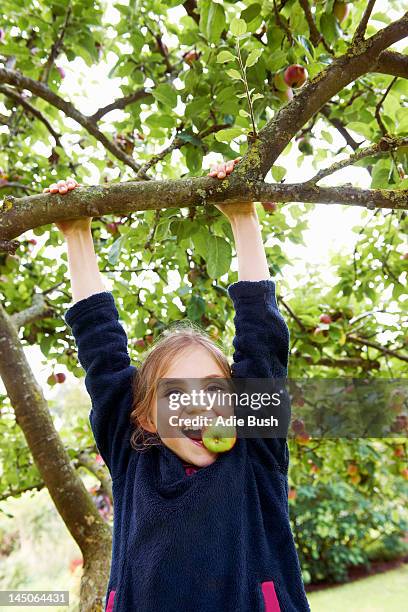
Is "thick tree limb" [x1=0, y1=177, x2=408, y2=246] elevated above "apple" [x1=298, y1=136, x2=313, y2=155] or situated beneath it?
situated beneath

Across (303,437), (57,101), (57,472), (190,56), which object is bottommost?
(57,472)

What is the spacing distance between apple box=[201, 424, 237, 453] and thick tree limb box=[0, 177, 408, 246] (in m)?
0.43

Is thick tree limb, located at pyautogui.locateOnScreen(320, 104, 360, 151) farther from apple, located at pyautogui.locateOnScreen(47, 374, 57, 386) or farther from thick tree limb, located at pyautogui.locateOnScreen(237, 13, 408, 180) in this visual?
apple, located at pyautogui.locateOnScreen(47, 374, 57, 386)

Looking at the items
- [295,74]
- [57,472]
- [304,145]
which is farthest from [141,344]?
[295,74]

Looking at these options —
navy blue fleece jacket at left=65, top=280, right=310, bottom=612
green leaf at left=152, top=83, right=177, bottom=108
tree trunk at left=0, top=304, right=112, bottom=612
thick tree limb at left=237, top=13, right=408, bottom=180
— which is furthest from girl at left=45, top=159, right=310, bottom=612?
tree trunk at left=0, top=304, right=112, bottom=612

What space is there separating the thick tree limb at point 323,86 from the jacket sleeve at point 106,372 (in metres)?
0.48

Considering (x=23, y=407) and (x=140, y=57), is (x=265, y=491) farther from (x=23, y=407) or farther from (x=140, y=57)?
(x=140, y=57)

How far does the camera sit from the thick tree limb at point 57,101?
1.87 meters

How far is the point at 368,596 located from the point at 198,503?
7863 millimetres

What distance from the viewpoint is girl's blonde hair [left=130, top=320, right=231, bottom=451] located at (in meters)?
1.10

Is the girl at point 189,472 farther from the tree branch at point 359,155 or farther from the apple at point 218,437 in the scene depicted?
the tree branch at point 359,155

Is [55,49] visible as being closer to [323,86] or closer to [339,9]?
[339,9]

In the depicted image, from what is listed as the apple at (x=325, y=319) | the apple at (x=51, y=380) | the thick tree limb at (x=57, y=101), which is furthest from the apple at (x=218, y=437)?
the apple at (x=51, y=380)

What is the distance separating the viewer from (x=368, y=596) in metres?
7.50
